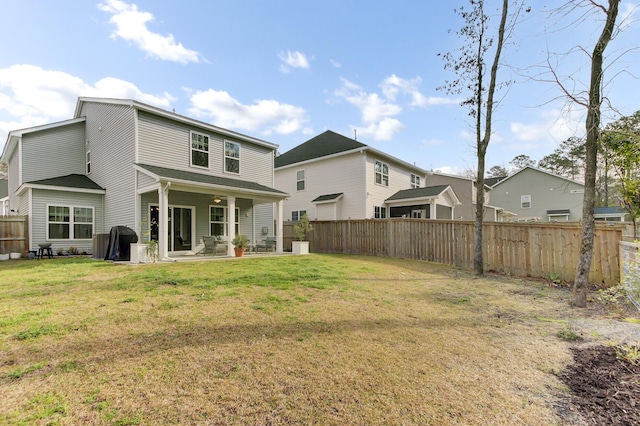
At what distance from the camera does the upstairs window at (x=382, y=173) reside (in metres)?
18.8

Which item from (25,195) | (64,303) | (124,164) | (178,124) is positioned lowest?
(64,303)

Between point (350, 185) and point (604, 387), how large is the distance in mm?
15928

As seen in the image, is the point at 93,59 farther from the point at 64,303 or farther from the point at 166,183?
the point at 64,303

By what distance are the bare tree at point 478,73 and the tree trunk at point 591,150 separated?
301 centimetres

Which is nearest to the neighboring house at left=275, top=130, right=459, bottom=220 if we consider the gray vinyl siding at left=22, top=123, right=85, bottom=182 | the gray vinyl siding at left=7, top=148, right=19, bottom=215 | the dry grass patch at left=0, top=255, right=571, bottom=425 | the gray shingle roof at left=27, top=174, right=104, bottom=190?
the gray shingle roof at left=27, top=174, right=104, bottom=190

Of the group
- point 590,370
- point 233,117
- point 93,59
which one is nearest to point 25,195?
point 93,59

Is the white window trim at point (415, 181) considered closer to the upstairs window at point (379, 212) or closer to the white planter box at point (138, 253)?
the upstairs window at point (379, 212)

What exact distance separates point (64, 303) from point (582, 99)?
936 centimetres

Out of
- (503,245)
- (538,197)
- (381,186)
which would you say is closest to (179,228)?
(381,186)

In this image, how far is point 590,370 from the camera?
2.97 meters

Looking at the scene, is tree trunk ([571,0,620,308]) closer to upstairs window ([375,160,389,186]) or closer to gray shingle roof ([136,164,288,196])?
gray shingle roof ([136,164,288,196])

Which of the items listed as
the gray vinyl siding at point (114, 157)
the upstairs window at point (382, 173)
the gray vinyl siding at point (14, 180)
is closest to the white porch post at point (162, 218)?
the gray vinyl siding at point (114, 157)

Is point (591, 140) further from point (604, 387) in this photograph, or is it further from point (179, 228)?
point (179, 228)

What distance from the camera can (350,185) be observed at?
59.8 feet
